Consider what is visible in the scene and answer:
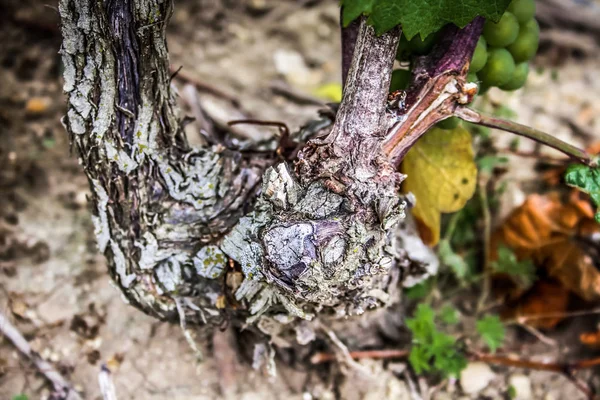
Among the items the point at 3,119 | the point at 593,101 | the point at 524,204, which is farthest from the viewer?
the point at 593,101

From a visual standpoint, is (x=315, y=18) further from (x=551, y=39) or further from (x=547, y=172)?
(x=547, y=172)

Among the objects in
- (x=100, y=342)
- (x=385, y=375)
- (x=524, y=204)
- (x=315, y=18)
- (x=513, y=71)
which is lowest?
(x=385, y=375)

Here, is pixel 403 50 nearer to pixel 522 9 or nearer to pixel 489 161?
pixel 522 9

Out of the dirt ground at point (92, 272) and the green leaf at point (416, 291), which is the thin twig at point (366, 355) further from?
the green leaf at point (416, 291)

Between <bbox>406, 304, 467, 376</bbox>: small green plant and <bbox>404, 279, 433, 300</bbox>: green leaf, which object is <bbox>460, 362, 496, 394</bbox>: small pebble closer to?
<bbox>406, 304, 467, 376</bbox>: small green plant

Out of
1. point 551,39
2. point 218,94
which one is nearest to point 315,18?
point 218,94

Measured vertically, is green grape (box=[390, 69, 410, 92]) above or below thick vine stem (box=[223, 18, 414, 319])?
above

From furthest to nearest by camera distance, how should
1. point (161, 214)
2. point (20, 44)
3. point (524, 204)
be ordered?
point (20, 44), point (524, 204), point (161, 214)

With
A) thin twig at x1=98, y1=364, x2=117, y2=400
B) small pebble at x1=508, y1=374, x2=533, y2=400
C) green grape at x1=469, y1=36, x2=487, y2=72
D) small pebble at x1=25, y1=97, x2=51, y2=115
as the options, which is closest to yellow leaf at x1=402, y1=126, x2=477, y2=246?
green grape at x1=469, y1=36, x2=487, y2=72
